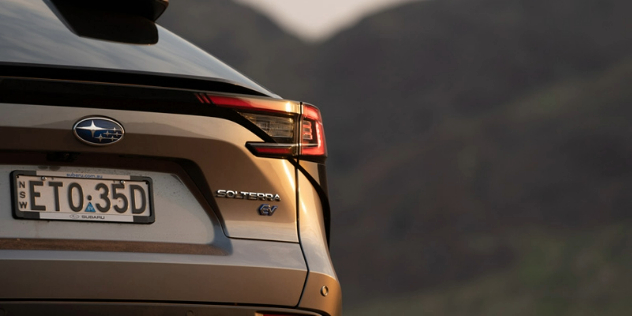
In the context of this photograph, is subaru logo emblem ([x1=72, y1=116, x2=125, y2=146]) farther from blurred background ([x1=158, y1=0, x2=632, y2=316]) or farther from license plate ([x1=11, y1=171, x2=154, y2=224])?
blurred background ([x1=158, y1=0, x2=632, y2=316])

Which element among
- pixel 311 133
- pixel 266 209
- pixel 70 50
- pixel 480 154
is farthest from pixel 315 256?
pixel 480 154

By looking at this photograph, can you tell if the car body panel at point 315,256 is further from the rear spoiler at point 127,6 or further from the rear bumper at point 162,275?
the rear spoiler at point 127,6

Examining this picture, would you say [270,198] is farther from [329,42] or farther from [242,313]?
[329,42]

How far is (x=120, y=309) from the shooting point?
3.03 metres

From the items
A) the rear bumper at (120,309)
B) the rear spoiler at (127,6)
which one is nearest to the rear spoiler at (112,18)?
the rear spoiler at (127,6)

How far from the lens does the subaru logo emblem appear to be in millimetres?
3035

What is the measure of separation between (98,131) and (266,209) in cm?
68

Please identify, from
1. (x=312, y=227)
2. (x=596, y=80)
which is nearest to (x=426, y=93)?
(x=596, y=80)

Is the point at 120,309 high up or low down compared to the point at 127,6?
down

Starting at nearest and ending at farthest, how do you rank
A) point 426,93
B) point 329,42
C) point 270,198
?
point 270,198 < point 426,93 < point 329,42

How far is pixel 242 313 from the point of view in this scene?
3.25 m

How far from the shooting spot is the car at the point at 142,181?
2.96m

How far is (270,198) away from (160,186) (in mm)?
415

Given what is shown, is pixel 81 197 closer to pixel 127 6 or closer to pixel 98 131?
pixel 98 131
